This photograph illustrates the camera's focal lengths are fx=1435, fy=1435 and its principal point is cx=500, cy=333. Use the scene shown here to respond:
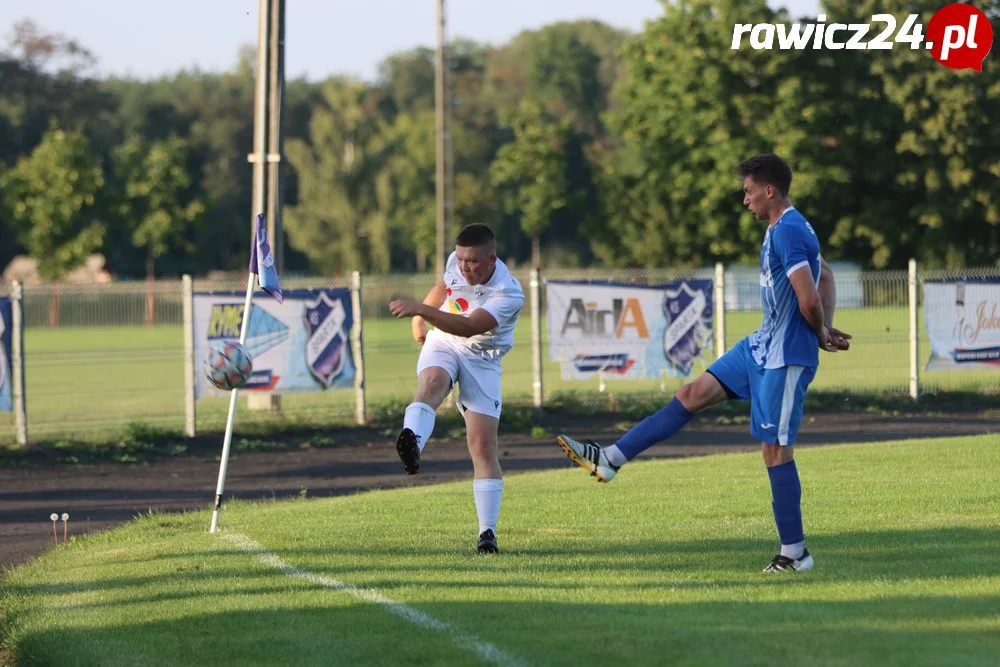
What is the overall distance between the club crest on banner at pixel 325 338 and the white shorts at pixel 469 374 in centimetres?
1159

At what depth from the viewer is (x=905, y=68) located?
2483 inches

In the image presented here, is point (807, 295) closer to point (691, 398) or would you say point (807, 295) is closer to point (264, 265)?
point (691, 398)

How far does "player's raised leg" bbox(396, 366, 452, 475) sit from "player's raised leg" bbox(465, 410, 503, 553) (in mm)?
298

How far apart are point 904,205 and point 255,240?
57794mm

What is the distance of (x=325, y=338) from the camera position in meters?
20.5

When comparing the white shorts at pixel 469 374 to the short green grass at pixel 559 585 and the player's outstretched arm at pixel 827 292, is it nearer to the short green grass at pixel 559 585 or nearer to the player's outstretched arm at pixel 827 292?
the short green grass at pixel 559 585

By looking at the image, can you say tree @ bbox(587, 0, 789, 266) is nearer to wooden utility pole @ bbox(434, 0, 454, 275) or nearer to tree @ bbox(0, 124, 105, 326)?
tree @ bbox(0, 124, 105, 326)

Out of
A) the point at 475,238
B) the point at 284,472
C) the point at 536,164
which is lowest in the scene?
the point at 284,472

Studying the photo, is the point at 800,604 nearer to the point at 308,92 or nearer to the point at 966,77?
the point at 966,77

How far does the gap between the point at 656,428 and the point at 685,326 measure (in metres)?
14.5

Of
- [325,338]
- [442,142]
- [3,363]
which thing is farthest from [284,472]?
[442,142]

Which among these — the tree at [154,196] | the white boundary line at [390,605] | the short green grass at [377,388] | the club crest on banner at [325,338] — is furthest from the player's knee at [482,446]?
the tree at [154,196]

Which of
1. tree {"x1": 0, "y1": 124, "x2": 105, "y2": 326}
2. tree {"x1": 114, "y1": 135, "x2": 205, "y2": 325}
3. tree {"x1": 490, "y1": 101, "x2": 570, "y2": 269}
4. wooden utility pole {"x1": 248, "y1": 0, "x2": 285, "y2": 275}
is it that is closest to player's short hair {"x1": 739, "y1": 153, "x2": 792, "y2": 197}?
wooden utility pole {"x1": 248, "y1": 0, "x2": 285, "y2": 275}

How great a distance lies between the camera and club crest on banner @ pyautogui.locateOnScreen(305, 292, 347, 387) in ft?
66.6
